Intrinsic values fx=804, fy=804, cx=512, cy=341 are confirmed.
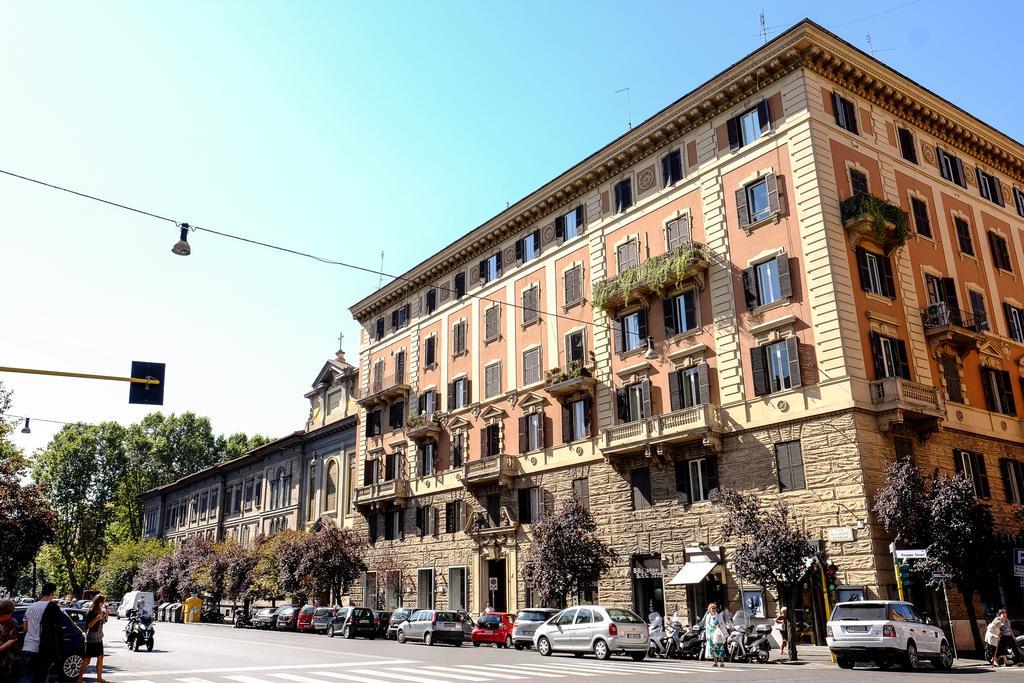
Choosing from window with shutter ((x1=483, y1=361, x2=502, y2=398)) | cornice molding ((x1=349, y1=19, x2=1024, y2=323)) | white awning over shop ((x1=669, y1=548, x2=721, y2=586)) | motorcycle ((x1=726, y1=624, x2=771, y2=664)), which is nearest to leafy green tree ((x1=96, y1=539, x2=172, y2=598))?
window with shutter ((x1=483, y1=361, x2=502, y2=398))

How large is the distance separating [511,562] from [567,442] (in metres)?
6.76

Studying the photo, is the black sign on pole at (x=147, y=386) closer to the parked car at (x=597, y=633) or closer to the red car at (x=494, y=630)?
the parked car at (x=597, y=633)

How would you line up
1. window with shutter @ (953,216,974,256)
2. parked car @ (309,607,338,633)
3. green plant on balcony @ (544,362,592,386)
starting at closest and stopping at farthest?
window with shutter @ (953,216,974,256)
green plant on balcony @ (544,362,592,386)
parked car @ (309,607,338,633)

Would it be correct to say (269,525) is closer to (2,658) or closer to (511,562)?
(511,562)

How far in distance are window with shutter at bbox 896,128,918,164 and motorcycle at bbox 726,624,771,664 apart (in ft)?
68.0

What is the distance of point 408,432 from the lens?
47.3m

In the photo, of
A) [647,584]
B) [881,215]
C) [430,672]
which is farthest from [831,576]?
[430,672]

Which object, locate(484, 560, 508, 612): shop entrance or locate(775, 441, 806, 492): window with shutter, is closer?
locate(775, 441, 806, 492): window with shutter

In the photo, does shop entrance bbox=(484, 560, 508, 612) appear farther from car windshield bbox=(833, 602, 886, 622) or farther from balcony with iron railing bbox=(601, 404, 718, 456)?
car windshield bbox=(833, 602, 886, 622)

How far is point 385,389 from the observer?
5038cm

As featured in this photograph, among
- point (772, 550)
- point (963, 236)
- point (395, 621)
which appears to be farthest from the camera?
point (395, 621)

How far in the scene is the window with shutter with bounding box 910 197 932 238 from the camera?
1278 inches

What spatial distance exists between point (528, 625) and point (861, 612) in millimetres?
13299

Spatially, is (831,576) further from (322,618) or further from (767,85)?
(322,618)
